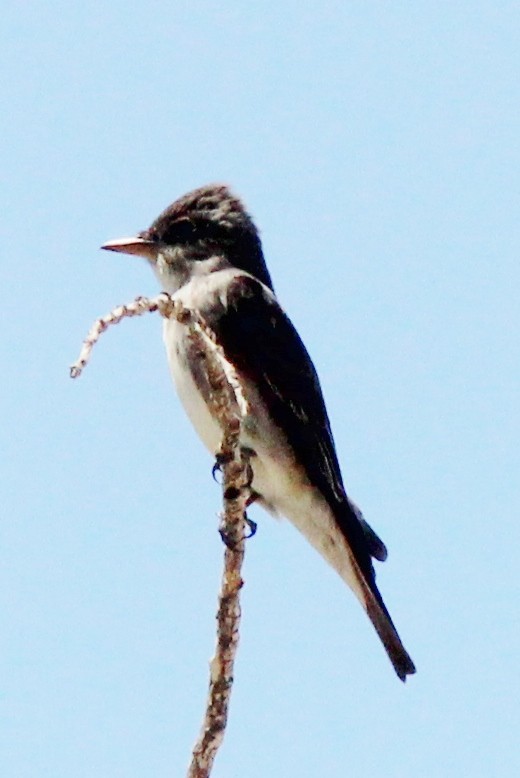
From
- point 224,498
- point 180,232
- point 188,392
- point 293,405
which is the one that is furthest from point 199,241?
point 224,498

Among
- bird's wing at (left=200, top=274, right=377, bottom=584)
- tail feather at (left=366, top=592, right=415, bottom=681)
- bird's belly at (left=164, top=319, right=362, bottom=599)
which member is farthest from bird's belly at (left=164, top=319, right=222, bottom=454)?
tail feather at (left=366, top=592, right=415, bottom=681)

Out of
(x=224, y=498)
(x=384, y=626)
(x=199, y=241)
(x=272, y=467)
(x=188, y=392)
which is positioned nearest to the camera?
(x=224, y=498)

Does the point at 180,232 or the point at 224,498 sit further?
the point at 180,232

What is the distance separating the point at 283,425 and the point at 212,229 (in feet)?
4.61

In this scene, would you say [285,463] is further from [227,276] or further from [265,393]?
[227,276]

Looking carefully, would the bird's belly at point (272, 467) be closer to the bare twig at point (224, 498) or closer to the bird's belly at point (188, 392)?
the bird's belly at point (188, 392)

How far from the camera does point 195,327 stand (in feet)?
14.8

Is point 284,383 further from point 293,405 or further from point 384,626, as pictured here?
point 384,626

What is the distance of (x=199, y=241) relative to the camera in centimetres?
779

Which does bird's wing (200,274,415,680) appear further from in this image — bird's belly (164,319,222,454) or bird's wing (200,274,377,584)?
bird's belly (164,319,222,454)

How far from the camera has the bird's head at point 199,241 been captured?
7656 mm

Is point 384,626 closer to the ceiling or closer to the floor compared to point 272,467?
closer to the floor

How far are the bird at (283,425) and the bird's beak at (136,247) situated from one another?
382 mm

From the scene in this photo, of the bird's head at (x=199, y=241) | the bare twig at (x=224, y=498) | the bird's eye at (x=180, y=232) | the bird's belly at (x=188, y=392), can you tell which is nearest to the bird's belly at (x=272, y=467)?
the bird's belly at (x=188, y=392)
